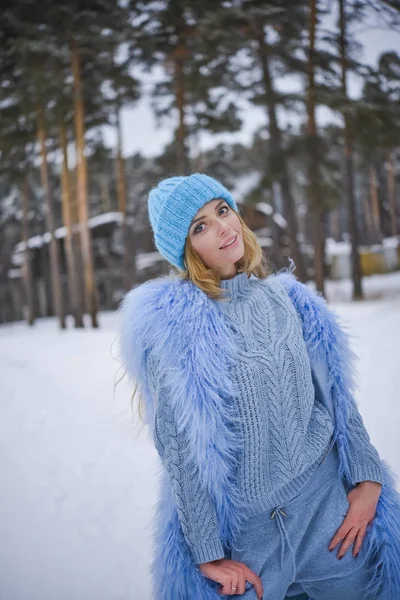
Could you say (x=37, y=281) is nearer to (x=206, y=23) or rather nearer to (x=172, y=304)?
(x=206, y=23)

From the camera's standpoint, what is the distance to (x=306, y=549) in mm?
1394

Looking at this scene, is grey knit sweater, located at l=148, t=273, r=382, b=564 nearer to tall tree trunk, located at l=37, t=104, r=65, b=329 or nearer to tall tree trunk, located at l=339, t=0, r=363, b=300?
tall tree trunk, located at l=339, t=0, r=363, b=300

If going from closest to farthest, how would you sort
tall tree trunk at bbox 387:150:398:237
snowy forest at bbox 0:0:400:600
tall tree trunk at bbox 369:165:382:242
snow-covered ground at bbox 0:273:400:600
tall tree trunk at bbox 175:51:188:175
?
snow-covered ground at bbox 0:273:400:600, snowy forest at bbox 0:0:400:600, tall tree trunk at bbox 387:150:398:237, tall tree trunk at bbox 369:165:382:242, tall tree trunk at bbox 175:51:188:175

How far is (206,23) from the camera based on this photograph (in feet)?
19.5

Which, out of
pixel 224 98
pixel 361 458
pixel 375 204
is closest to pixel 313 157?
pixel 375 204

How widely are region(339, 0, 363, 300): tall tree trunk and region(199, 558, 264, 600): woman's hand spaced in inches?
187

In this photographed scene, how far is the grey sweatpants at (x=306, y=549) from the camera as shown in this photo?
4.43ft

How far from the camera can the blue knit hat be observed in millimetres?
1438

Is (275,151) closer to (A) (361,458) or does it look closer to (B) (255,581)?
(A) (361,458)

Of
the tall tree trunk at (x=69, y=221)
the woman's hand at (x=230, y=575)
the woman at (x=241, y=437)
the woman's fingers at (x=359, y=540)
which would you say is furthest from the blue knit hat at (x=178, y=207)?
the tall tree trunk at (x=69, y=221)

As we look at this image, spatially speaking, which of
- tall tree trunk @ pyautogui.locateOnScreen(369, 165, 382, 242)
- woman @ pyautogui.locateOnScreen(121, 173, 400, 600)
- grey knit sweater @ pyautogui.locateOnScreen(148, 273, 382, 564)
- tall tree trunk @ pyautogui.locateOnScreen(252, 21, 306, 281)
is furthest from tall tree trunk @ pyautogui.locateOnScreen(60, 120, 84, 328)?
grey knit sweater @ pyautogui.locateOnScreen(148, 273, 382, 564)

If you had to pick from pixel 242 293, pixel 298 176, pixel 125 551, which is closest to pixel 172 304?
pixel 242 293

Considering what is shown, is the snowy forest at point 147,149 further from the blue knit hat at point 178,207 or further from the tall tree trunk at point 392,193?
the blue knit hat at point 178,207

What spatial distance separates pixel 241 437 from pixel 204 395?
0.19 metres
